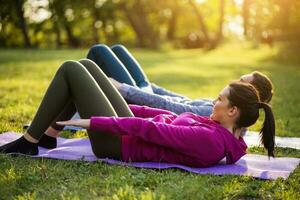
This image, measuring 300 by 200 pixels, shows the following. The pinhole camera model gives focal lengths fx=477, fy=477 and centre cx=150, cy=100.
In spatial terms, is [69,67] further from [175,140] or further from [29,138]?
[175,140]

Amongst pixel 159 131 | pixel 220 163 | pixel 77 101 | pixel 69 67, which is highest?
pixel 69 67

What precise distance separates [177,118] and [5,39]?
40.7 metres

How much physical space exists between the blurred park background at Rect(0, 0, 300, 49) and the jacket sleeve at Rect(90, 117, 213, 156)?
21.5 metres

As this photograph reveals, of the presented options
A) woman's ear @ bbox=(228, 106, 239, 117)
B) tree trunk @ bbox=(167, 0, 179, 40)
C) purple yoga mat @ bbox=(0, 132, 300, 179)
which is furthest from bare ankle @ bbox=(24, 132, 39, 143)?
tree trunk @ bbox=(167, 0, 179, 40)

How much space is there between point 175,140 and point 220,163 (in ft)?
2.37

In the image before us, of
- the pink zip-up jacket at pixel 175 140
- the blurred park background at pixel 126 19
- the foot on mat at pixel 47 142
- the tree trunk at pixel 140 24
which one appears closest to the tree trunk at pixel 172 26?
the blurred park background at pixel 126 19

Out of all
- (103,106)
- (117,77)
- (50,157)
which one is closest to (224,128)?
(103,106)

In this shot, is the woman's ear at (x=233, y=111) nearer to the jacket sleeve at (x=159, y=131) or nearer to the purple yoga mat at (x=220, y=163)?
the jacket sleeve at (x=159, y=131)

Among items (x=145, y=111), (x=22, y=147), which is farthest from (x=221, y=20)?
(x=22, y=147)

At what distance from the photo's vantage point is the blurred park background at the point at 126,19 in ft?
112

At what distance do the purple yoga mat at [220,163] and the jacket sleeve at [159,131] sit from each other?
297 mm

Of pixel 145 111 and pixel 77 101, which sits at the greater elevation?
pixel 77 101

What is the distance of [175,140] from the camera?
153 inches

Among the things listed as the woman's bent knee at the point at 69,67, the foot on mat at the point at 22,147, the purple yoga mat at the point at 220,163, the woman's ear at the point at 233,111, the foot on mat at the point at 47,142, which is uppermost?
the woman's bent knee at the point at 69,67
